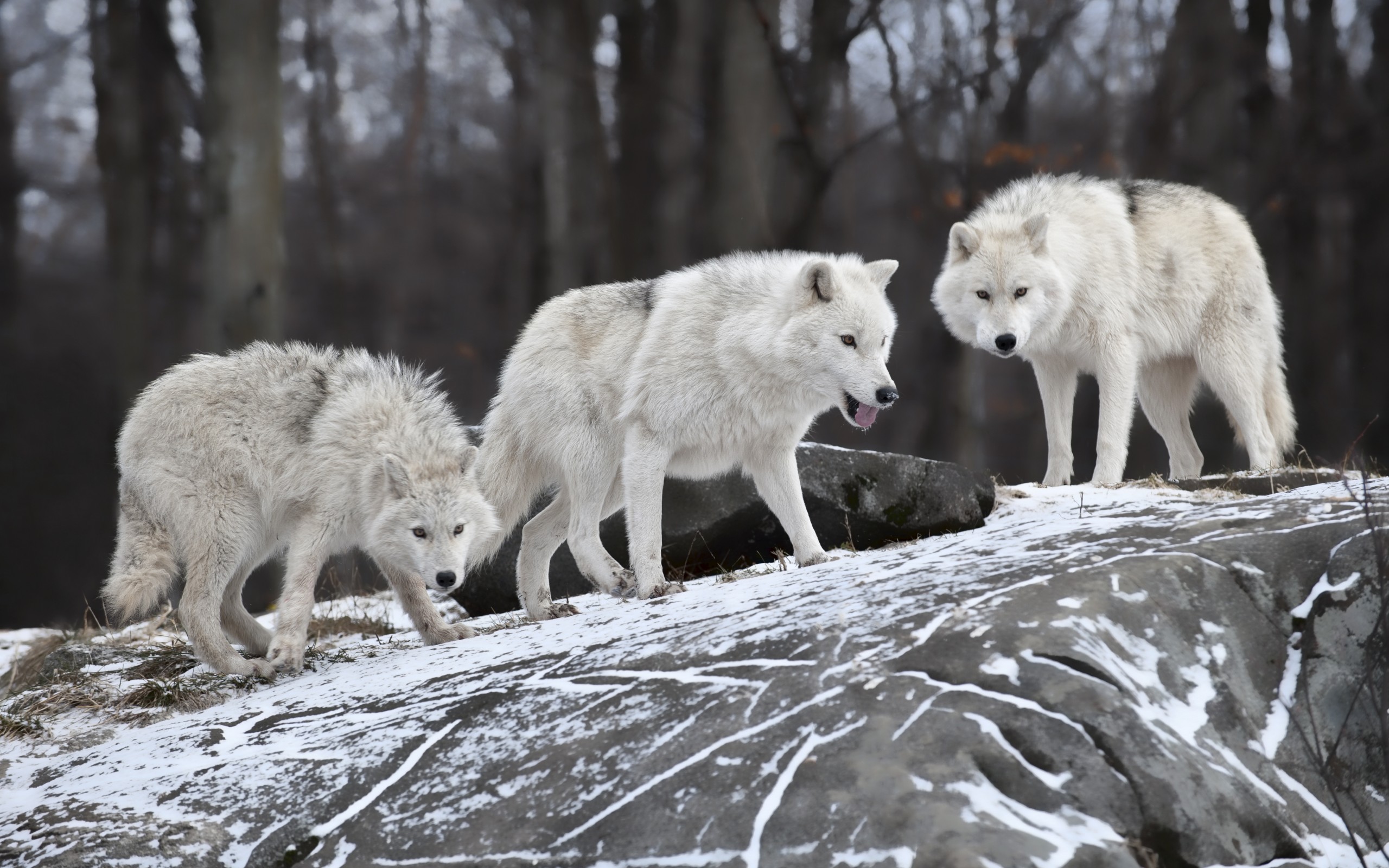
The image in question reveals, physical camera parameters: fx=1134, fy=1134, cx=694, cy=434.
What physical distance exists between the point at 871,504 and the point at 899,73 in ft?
35.2

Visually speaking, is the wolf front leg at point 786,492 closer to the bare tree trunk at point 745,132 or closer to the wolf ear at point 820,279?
the wolf ear at point 820,279

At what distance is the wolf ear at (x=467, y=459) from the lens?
591 cm

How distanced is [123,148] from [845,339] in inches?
481

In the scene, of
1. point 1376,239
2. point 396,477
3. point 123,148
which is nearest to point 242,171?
point 123,148

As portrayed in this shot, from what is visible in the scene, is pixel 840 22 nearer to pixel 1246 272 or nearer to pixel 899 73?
pixel 899 73

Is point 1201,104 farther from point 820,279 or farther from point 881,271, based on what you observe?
point 820,279

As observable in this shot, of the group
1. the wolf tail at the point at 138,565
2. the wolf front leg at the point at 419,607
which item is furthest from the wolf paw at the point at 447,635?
the wolf tail at the point at 138,565

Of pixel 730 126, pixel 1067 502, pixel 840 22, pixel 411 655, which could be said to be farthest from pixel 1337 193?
pixel 411 655

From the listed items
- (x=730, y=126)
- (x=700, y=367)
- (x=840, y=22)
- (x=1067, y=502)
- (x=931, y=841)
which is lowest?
(x=931, y=841)

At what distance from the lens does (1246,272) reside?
8164 millimetres

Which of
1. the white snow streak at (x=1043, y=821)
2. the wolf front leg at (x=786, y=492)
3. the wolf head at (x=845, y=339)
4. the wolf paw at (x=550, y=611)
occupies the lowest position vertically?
the white snow streak at (x=1043, y=821)

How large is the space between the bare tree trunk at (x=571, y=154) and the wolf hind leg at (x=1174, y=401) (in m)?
8.55

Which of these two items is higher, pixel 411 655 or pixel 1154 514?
pixel 1154 514

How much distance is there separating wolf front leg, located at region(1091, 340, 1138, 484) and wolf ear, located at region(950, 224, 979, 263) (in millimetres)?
1136
